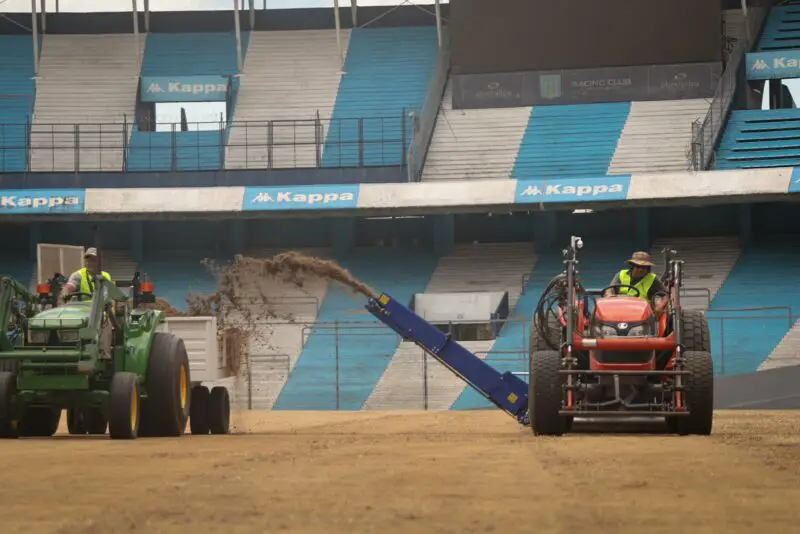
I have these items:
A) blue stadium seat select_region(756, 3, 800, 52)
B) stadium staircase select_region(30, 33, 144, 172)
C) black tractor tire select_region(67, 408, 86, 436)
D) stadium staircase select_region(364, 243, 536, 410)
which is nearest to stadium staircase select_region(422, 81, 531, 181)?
stadium staircase select_region(364, 243, 536, 410)

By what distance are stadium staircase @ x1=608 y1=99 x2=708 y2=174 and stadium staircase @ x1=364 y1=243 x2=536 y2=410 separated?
3.61 metres

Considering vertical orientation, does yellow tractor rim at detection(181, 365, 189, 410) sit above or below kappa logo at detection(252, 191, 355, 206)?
below

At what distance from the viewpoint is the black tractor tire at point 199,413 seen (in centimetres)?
2109

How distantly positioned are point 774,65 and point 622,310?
25.6 meters

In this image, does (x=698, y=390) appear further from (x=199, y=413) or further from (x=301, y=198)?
→ (x=301, y=198)

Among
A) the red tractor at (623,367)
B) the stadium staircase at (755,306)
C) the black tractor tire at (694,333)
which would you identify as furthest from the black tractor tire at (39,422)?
the stadium staircase at (755,306)

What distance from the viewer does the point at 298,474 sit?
1151 centimetres

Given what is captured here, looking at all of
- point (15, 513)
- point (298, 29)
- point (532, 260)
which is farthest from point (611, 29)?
point (15, 513)

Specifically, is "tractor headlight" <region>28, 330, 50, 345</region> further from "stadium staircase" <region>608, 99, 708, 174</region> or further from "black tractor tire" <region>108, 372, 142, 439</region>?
"stadium staircase" <region>608, 99, 708, 174</region>

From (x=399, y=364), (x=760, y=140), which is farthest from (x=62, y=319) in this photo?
(x=760, y=140)

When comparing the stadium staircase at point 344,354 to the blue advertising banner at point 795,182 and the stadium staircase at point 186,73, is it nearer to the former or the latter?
the stadium staircase at point 186,73

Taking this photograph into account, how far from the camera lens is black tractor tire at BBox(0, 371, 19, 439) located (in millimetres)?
17609

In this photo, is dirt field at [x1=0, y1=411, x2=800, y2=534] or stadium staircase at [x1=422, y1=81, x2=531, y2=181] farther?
stadium staircase at [x1=422, y1=81, x2=531, y2=181]

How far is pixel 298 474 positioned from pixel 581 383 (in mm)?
6065
